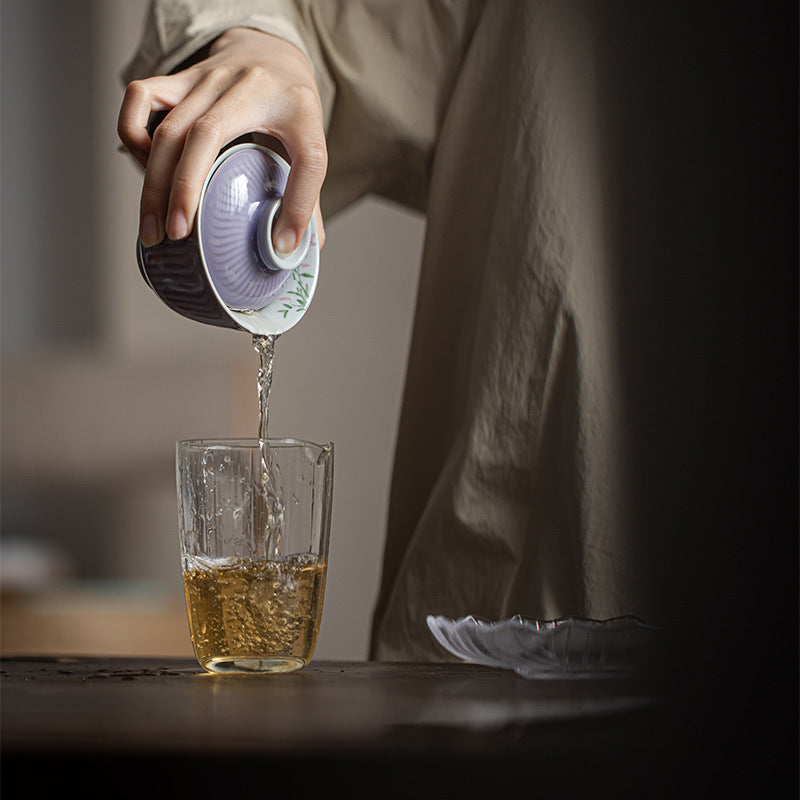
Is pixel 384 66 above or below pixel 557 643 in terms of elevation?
above

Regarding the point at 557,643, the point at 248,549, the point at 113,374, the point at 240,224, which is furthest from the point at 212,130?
the point at 113,374

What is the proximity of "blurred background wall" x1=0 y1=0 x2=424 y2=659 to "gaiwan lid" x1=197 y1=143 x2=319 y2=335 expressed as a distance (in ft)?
6.21

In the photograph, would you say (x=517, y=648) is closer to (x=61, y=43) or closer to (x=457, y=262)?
(x=457, y=262)

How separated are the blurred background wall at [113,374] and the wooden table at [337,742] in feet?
6.86

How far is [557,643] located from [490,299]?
0.41 m

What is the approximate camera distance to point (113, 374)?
292 cm

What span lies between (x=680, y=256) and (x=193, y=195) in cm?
32

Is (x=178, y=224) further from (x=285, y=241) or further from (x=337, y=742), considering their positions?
(x=337, y=742)

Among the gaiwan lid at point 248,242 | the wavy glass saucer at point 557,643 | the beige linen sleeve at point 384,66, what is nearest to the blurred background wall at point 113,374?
the beige linen sleeve at point 384,66

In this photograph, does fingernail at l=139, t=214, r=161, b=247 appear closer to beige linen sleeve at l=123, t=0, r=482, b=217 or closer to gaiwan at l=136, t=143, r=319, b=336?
gaiwan at l=136, t=143, r=319, b=336

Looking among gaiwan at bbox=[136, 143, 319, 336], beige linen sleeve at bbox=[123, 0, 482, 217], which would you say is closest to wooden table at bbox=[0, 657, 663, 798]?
gaiwan at bbox=[136, 143, 319, 336]

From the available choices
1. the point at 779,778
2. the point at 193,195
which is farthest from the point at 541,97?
the point at 779,778

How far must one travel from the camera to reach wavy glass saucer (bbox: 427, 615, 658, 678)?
0.57 metres

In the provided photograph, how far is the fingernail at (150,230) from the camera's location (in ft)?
2.17
